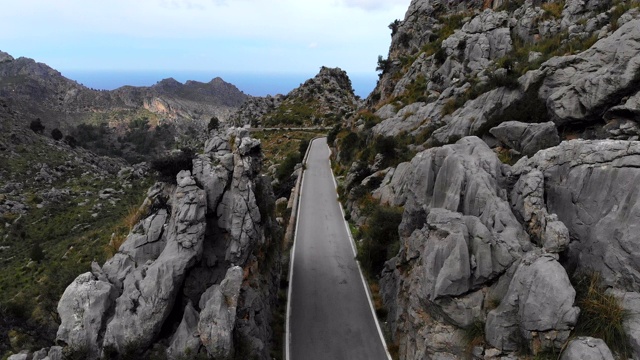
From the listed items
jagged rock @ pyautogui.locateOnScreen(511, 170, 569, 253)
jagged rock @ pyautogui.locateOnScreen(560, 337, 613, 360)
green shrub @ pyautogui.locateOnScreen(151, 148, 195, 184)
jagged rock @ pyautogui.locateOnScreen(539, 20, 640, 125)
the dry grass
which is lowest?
jagged rock @ pyautogui.locateOnScreen(560, 337, 613, 360)

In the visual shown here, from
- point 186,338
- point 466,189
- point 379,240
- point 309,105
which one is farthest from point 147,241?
point 309,105

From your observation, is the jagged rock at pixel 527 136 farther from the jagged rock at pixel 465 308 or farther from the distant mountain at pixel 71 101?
the distant mountain at pixel 71 101

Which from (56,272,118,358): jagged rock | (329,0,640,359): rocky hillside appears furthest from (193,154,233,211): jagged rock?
(329,0,640,359): rocky hillside

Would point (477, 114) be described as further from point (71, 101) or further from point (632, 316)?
point (71, 101)

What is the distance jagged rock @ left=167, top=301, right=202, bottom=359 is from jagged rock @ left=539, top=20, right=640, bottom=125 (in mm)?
22349

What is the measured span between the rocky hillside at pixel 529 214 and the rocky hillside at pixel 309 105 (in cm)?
5644

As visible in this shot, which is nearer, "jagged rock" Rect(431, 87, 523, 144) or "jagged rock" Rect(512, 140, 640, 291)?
"jagged rock" Rect(512, 140, 640, 291)

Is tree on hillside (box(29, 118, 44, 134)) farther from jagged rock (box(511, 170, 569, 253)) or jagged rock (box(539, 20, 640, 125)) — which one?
jagged rock (box(511, 170, 569, 253))

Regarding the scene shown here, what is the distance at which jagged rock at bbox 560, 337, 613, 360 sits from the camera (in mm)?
10297

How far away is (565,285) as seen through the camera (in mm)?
11562

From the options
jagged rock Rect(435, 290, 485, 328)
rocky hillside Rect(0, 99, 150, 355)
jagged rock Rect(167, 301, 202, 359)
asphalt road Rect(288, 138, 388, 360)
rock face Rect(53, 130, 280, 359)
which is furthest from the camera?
rocky hillside Rect(0, 99, 150, 355)

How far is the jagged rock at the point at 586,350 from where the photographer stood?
10.3 metres

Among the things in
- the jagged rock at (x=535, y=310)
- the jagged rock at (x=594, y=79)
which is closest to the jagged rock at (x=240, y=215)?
the jagged rock at (x=535, y=310)

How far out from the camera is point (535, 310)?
37.9 ft
